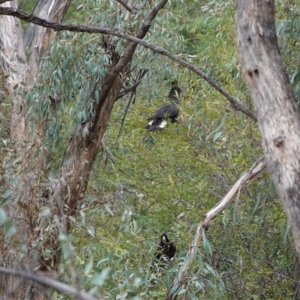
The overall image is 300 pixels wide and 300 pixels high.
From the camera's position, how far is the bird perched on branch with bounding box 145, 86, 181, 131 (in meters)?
5.64

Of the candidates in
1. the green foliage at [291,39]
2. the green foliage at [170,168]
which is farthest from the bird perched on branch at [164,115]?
the green foliage at [291,39]

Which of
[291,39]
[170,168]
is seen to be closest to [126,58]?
[291,39]

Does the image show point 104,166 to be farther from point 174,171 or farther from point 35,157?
point 35,157

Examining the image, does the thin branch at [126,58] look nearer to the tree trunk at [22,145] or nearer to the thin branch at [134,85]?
the thin branch at [134,85]

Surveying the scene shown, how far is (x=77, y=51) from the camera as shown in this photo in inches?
181

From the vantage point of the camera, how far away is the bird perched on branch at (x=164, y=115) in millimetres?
5645

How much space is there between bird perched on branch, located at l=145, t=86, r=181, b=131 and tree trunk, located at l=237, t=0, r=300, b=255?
130 inches

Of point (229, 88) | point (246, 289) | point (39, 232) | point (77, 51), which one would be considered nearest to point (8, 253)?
point (39, 232)

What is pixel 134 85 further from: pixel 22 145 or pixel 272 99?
pixel 272 99

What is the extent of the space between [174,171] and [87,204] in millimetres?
1092

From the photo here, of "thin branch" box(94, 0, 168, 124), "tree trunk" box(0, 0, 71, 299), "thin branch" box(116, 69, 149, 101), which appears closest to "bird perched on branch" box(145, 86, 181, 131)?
"thin branch" box(116, 69, 149, 101)

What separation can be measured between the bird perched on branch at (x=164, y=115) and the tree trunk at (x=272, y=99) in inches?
130

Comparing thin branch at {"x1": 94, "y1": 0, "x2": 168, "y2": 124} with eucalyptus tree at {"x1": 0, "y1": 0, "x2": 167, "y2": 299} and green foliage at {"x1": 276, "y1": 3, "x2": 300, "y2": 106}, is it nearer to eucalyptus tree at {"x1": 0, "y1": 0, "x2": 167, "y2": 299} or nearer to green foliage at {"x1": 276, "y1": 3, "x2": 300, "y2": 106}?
eucalyptus tree at {"x1": 0, "y1": 0, "x2": 167, "y2": 299}

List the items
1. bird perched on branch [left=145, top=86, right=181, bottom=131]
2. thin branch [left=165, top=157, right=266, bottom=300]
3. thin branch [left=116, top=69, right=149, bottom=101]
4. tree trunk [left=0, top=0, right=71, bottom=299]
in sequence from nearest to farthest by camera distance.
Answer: thin branch [left=165, top=157, right=266, bottom=300]
tree trunk [left=0, top=0, right=71, bottom=299]
thin branch [left=116, top=69, right=149, bottom=101]
bird perched on branch [left=145, top=86, right=181, bottom=131]
